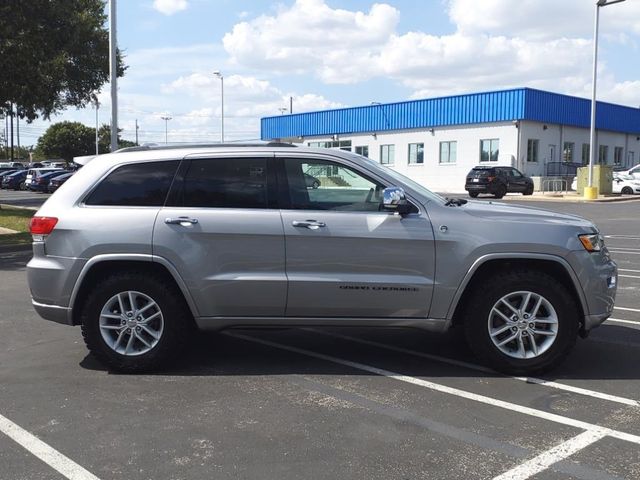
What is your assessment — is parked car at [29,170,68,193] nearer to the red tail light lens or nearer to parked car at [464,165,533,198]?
parked car at [464,165,533,198]

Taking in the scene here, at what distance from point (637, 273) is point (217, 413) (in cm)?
796

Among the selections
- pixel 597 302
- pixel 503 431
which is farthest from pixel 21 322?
pixel 597 302

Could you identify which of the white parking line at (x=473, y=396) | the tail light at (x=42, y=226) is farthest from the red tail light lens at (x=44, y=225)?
the white parking line at (x=473, y=396)

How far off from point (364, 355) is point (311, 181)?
165 cm

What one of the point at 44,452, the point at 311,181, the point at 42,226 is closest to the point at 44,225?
the point at 42,226

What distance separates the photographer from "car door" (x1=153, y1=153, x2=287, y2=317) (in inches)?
196

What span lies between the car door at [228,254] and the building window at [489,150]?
1474 inches

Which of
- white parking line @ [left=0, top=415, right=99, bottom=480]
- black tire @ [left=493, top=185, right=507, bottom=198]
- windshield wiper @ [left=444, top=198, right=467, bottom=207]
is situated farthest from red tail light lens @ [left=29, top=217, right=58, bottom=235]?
black tire @ [left=493, top=185, right=507, bottom=198]

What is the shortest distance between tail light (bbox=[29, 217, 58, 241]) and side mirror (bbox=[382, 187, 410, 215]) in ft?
8.55

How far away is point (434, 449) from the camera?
12.3ft

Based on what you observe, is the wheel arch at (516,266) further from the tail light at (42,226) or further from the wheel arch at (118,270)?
the tail light at (42,226)

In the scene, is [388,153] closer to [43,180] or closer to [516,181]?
[516,181]

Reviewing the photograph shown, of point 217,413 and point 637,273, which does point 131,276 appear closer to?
point 217,413

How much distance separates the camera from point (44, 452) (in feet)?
12.2
